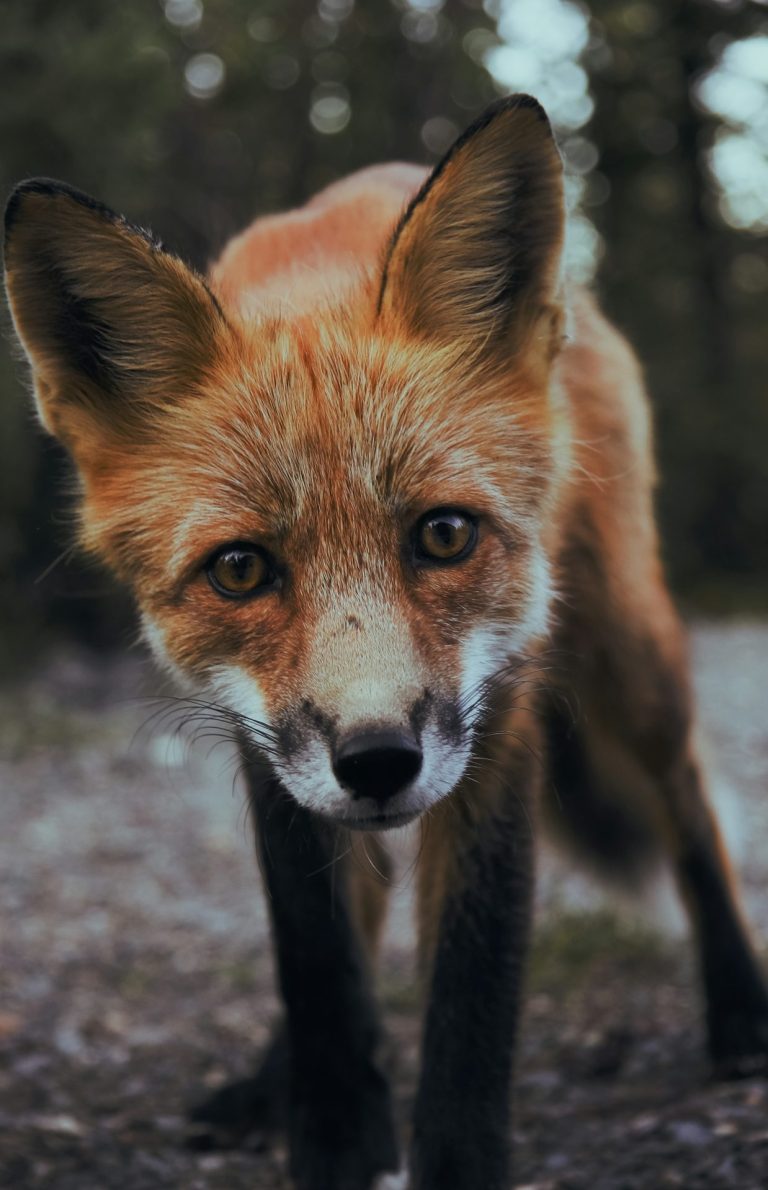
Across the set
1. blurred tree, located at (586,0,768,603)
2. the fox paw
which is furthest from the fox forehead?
blurred tree, located at (586,0,768,603)

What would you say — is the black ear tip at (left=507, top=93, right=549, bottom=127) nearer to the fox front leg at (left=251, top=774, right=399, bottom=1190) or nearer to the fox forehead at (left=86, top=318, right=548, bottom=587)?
the fox forehead at (left=86, top=318, right=548, bottom=587)

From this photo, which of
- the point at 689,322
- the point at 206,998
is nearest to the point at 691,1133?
the point at 206,998

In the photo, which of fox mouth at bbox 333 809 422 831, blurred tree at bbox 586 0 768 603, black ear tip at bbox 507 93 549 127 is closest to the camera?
fox mouth at bbox 333 809 422 831

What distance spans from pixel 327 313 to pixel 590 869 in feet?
7.77

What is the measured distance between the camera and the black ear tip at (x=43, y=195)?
6.81 feet

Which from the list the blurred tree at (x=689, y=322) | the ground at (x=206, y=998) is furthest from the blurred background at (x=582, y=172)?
the ground at (x=206, y=998)

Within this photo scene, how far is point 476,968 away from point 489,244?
4.69 ft

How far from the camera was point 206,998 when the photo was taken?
14.4 ft

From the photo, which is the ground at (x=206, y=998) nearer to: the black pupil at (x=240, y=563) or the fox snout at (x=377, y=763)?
the black pupil at (x=240, y=563)

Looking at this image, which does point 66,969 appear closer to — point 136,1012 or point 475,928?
point 136,1012

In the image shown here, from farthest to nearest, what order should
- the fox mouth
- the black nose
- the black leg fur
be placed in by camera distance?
1. the black leg fur
2. the fox mouth
3. the black nose

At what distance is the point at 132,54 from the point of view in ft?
25.3

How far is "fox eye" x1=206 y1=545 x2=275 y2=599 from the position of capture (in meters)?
2.08

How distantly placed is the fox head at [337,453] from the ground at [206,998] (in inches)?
27.5
